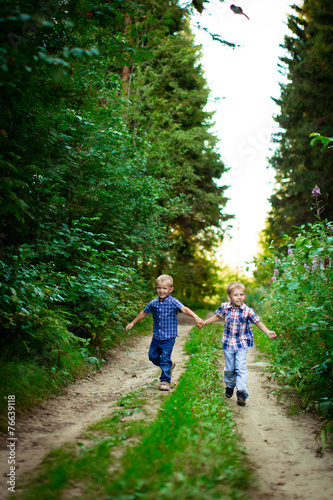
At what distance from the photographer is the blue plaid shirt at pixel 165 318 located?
18.4 feet

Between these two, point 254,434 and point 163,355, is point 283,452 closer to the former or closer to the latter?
point 254,434

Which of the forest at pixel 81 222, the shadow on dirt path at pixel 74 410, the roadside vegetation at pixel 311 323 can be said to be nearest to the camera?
the shadow on dirt path at pixel 74 410

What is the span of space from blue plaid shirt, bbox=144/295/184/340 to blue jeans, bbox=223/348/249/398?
888mm

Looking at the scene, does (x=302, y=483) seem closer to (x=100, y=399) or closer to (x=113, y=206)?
(x=100, y=399)

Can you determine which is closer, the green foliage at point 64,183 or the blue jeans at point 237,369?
the green foliage at point 64,183

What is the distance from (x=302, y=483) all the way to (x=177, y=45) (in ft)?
61.2

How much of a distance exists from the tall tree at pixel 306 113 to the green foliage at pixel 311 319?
11.9 meters

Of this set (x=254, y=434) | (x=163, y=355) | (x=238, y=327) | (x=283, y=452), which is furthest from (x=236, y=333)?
(x=283, y=452)

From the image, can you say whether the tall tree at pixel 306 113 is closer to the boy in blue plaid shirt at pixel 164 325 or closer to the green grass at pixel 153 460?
the boy in blue plaid shirt at pixel 164 325

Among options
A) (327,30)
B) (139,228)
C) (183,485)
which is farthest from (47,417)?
(327,30)

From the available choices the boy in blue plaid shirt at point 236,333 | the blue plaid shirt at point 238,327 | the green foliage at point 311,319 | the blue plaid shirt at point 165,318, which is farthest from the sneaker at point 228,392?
the blue plaid shirt at point 165,318

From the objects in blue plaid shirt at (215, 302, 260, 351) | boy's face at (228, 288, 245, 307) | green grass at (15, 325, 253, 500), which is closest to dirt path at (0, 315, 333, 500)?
green grass at (15, 325, 253, 500)

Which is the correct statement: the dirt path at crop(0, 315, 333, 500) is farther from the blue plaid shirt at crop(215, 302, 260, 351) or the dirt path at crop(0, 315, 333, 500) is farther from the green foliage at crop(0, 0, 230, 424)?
the blue plaid shirt at crop(215, 302, 260, 351)

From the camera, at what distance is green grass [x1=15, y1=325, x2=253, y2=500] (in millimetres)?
2193
